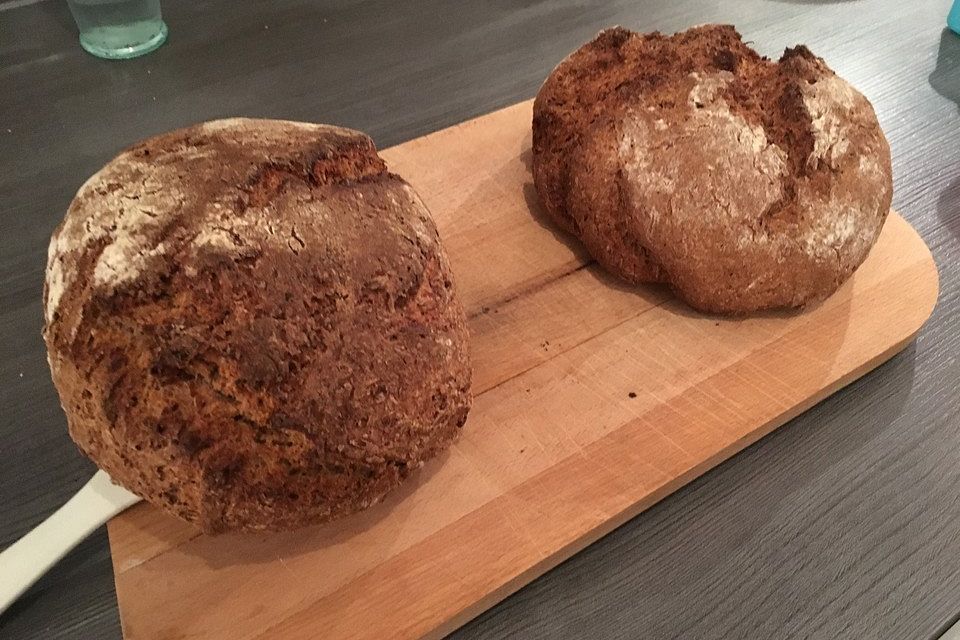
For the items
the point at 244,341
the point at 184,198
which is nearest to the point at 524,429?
the point at 244,341

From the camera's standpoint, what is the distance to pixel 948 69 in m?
1.85

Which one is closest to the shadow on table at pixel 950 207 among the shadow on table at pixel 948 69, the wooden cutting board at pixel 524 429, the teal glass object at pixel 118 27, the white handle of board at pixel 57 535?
the wooden cutting board at pixel 524 429

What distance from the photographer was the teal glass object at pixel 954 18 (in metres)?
1.94

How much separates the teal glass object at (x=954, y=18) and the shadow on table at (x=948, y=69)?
16 millimetres

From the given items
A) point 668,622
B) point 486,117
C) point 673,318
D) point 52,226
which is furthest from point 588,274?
point 52,226

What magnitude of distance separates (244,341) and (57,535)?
14.3 inches

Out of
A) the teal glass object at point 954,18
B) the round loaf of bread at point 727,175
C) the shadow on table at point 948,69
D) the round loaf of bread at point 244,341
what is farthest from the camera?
the teal glass object at point 954,18

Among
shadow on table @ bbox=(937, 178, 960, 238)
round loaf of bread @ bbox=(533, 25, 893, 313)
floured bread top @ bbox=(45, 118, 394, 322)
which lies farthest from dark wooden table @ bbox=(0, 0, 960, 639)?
floured bread top @ bbox=(45, 118, 394, 322)

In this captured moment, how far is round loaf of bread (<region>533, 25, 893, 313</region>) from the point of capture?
105cm

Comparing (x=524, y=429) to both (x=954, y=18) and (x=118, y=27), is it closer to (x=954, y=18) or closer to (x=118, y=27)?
(x=118, y=27)

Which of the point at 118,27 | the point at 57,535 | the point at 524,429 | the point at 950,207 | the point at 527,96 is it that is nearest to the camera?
the point at 57,535

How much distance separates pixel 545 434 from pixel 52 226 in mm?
1046

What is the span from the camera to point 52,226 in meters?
1.40

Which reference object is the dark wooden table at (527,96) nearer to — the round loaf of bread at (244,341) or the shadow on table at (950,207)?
the shadow on table at (950,207)
